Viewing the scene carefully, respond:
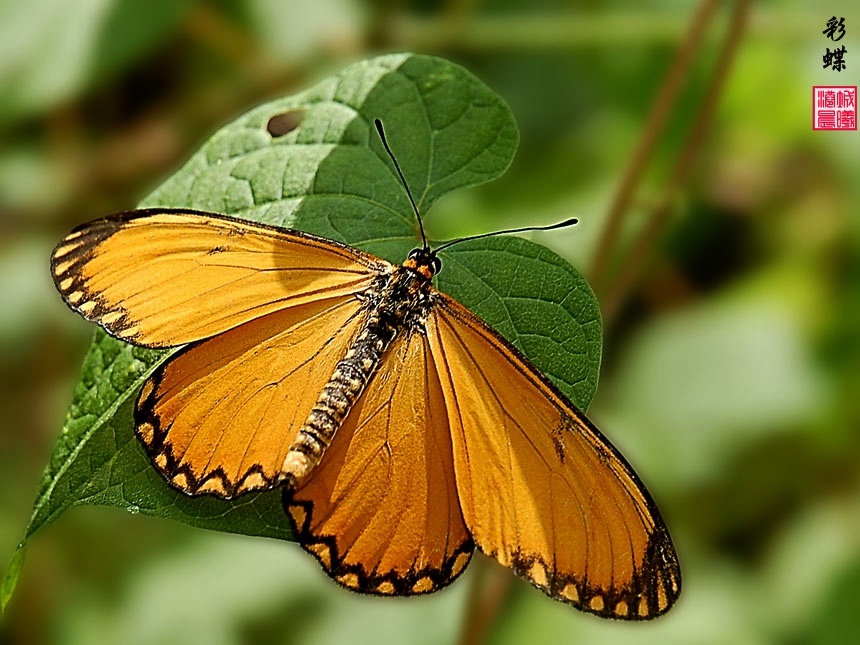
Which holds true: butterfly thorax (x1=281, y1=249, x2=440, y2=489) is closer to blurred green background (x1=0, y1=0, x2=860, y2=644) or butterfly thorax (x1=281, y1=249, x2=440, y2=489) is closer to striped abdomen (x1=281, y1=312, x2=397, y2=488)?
striped abdomen (x1=281, y1=312, x2=397, y2=488)

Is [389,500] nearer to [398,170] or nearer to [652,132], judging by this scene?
[398,170]

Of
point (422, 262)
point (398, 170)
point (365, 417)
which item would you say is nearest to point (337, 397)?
point (365, 417)

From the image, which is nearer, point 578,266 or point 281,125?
point 281,125

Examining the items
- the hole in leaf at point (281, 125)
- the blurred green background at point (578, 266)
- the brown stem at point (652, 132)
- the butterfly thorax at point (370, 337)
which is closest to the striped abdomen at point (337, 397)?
the butterfly thorax at point (370, 337)

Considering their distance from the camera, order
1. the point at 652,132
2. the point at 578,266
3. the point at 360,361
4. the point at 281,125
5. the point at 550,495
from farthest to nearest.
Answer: the point at 578,266
the point at 652,132
the point at 281,125
the point at 360,361
the point at 550,495

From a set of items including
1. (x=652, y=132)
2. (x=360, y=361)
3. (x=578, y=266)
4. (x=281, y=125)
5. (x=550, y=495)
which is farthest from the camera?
(x=578, y=266)

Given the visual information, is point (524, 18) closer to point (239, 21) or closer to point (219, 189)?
point (239, 21)

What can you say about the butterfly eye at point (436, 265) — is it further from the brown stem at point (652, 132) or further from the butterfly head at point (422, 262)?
the brown stem at point (652, 132)

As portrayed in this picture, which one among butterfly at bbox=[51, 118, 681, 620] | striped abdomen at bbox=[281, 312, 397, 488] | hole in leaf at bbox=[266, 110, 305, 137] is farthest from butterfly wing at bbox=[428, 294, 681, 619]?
hole in leaf at bbox=[266, 110, 305, 137]
